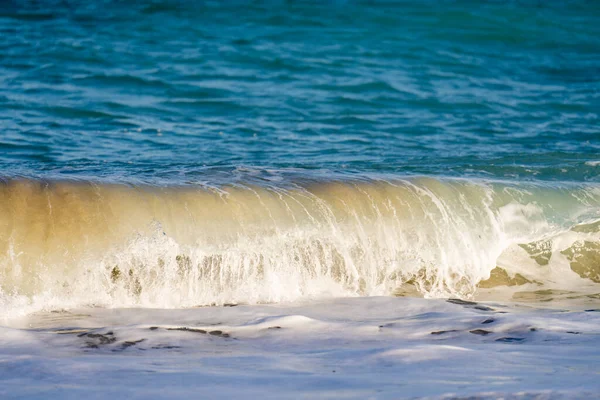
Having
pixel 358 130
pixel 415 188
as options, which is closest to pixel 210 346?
pixel 415 188

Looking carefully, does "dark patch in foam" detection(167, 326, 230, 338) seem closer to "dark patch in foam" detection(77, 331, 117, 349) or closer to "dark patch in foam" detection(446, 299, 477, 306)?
"dark patch in foam" detection(77, 331, 117, 349)

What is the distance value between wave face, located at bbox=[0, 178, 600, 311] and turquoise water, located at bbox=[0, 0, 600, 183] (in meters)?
0.45

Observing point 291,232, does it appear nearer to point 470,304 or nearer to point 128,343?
point 470,304

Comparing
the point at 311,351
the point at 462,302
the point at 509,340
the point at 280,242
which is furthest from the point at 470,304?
the point at 311,351

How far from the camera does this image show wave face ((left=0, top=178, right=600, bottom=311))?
159 inches

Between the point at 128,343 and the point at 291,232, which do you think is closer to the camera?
the point at 128,343

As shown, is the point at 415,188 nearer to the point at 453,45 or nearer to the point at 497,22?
the point at 453,45

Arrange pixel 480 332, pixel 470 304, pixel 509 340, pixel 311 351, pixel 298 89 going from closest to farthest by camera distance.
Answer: pixel 311 351, pixel 509 340, pixel 480 332, pixel 470 304, pixel 298 89

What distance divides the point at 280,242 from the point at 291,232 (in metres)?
0.09

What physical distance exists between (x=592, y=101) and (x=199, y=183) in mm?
6718

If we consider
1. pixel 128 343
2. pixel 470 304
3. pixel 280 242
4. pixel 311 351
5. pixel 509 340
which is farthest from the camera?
pixel 280 242

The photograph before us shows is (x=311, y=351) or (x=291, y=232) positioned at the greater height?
(x=291, y=232)

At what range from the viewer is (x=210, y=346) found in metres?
3.18

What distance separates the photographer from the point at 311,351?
10.0ft
